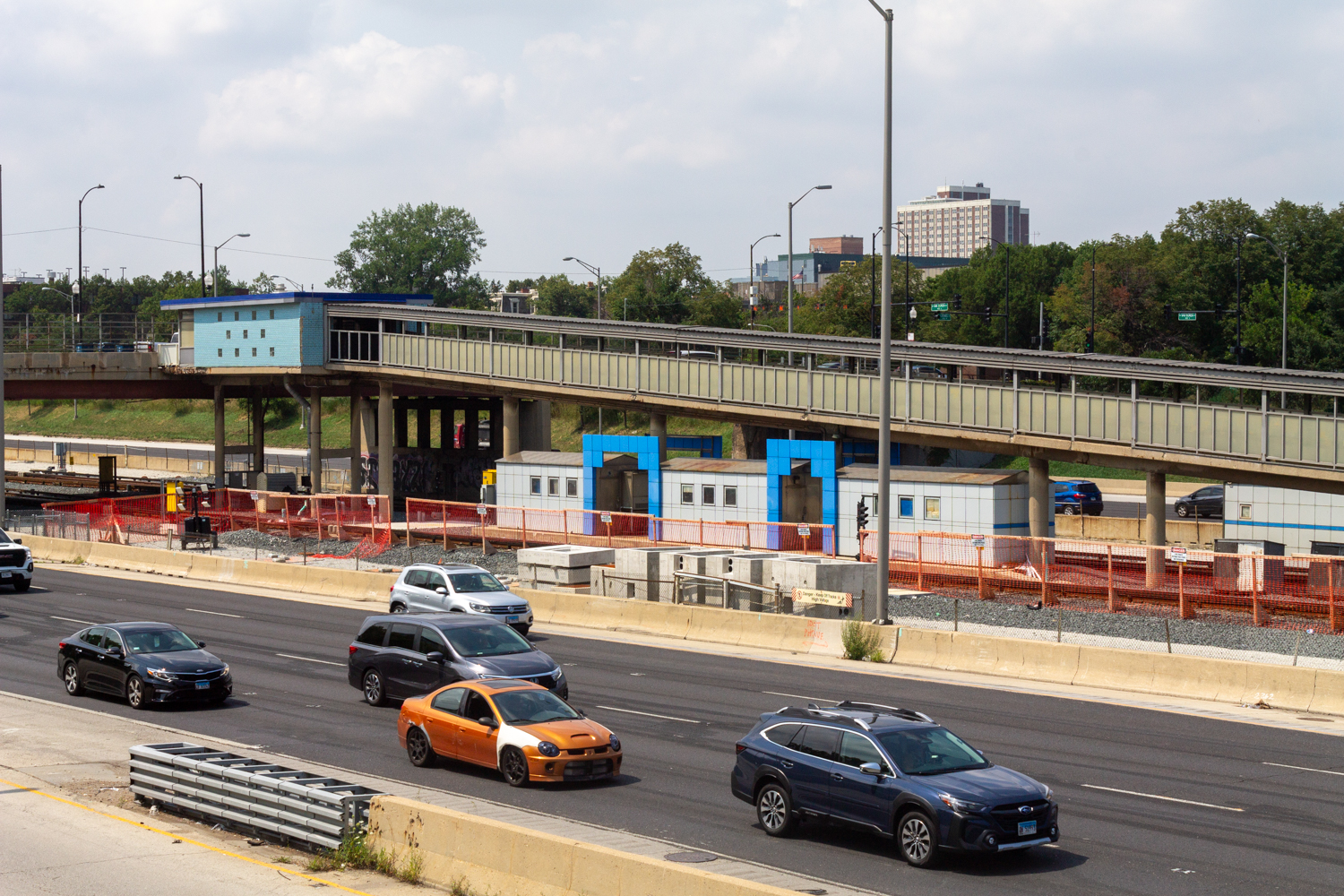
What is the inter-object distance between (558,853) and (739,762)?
14.6 ft

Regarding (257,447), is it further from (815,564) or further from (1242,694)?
(1242,694)

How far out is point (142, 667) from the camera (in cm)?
2380

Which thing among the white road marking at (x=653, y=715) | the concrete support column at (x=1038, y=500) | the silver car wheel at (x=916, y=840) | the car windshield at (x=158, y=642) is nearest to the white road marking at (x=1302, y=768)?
the silver car wheel at (x=916, y=840)

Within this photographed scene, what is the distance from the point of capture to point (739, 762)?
53.5ft

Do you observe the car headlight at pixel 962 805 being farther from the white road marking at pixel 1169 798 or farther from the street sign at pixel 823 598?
the street sign at pixel 823 598

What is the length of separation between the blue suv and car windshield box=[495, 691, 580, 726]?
10.6 feet

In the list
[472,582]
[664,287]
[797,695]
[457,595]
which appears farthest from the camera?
[664,287]

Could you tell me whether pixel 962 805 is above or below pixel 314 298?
below

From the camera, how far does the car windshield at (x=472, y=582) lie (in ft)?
102

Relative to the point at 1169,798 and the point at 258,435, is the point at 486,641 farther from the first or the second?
the point at 258,435

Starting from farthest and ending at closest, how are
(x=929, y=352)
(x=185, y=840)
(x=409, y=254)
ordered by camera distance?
(x=409, y=254) < (x=929, y=352) < (x=185, y=840)

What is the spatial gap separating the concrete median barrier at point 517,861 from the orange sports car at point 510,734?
390cm

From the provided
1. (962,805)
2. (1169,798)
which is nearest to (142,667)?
(962,805)

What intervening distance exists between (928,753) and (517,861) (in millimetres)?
5021
